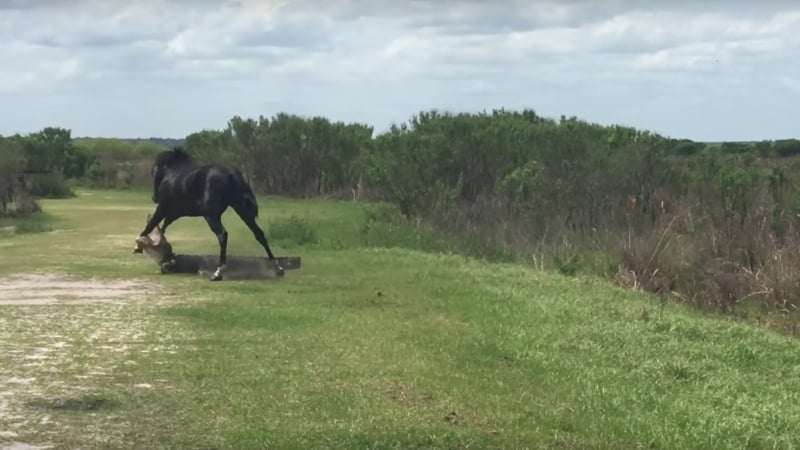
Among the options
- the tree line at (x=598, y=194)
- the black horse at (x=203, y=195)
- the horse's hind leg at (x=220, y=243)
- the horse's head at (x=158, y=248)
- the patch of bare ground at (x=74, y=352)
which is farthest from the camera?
the tree line at (x=598, y=194)

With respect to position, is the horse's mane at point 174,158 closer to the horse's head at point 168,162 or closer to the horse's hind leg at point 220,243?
the horse's head at point 168,162

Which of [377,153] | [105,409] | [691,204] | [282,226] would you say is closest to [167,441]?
[105,409]

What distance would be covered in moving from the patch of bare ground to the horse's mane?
2.82 metres

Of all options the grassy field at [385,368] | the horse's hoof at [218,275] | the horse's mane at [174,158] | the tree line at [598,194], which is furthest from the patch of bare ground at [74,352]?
the tree line at [598,194]

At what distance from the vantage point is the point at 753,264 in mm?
17609

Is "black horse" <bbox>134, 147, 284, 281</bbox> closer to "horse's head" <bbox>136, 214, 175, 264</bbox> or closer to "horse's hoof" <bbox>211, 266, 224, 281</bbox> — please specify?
"horse's hoof" <bbox>211, 266, 224, 281</bbox>

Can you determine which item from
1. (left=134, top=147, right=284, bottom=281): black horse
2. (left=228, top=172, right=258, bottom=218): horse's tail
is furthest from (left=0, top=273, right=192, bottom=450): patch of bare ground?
(left=228, top=172, right=258, bottom=218): horse's tail

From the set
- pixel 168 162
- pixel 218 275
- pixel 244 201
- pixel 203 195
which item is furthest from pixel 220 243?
pixel 168 162

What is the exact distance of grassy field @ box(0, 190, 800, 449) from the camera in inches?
287

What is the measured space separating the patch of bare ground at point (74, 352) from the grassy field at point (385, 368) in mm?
28

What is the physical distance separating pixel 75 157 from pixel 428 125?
29.2 m

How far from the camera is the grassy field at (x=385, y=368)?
7.28m

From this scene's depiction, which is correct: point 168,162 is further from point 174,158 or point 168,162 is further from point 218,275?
point 218,275

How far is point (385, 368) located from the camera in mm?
9461
